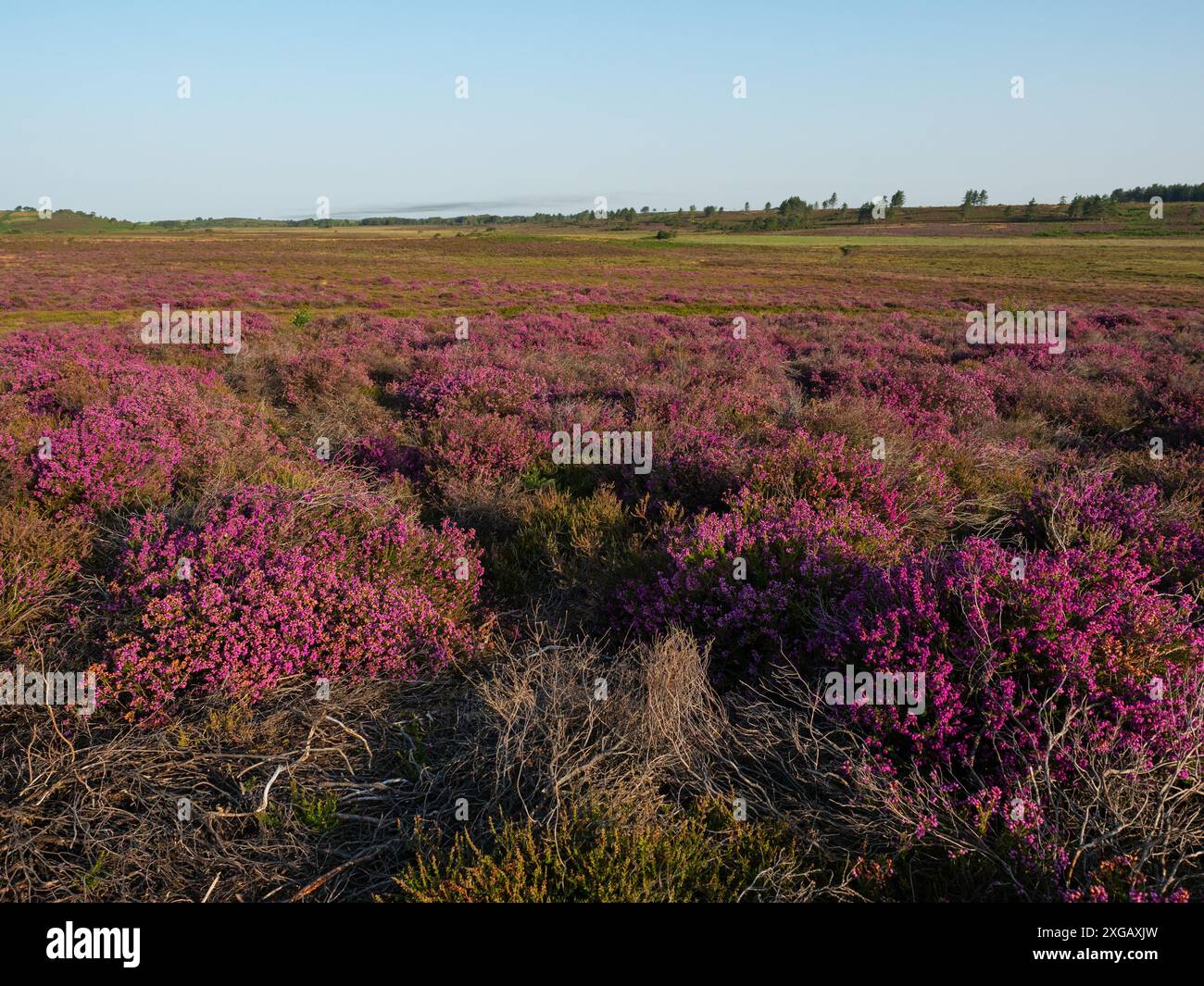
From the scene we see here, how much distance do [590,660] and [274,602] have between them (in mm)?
1785

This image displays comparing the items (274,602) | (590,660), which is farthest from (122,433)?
(590,660)

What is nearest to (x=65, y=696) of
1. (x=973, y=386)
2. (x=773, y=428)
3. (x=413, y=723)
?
(x=413, y=723)

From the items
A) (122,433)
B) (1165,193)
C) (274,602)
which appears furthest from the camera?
(1165,193)

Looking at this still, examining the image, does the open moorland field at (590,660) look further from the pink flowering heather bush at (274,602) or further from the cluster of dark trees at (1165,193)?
the cluster of dark trees at (1165,193)

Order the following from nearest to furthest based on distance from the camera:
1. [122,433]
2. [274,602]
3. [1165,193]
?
[274,602], [122,433], [1165,193]

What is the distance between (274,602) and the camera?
370cm

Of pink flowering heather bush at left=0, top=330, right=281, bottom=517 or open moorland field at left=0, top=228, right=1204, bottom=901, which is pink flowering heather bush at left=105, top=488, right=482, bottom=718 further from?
pink flowering heather bush at left=0, top=330, right=281, bottom=517

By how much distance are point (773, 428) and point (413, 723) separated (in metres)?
5.03

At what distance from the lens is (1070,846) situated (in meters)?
2.52

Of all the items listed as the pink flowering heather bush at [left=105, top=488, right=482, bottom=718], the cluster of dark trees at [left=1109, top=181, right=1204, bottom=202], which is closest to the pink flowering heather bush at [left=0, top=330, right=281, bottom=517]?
the pink flowering heather bush at [left=105, top=488, right=482, bottom=718]

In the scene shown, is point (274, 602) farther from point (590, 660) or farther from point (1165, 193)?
point (1165, 193)

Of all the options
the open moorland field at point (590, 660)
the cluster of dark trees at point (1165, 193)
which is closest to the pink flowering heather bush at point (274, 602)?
the open moorland field at point (590, 660)

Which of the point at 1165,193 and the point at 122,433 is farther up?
the point at 1165,193
